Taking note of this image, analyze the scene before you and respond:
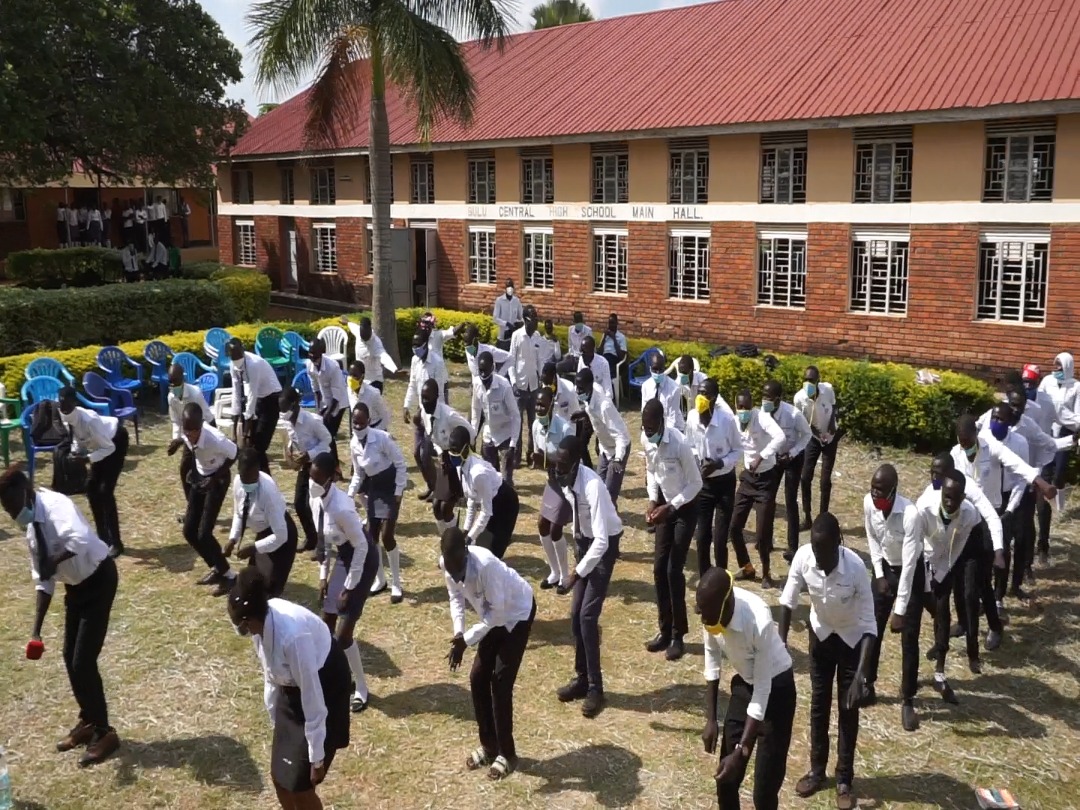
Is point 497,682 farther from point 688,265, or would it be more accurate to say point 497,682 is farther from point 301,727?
point 688,265

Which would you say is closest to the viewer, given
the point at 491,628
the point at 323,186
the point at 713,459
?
the point at 491,628

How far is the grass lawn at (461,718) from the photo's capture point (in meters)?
6.44

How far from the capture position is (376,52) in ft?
58.7

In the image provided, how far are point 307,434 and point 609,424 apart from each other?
9.41ft

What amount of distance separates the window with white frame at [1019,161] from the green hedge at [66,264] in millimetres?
21729

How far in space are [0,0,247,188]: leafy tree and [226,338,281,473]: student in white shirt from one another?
36.3 ft

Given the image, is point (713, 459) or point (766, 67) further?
point (766, 67)

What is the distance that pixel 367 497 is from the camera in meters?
8.98

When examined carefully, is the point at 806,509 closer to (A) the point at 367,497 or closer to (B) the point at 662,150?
(A) the point at 367,497

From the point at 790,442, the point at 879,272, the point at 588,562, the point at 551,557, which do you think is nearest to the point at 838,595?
the point at 588,562

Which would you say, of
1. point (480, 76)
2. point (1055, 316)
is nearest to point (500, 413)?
point (1055, 316)

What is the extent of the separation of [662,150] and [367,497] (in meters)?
13.5

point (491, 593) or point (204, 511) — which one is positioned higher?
point (491, 593)

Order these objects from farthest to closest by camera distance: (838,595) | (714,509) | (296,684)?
(714,509), (838,595), (296,684)
